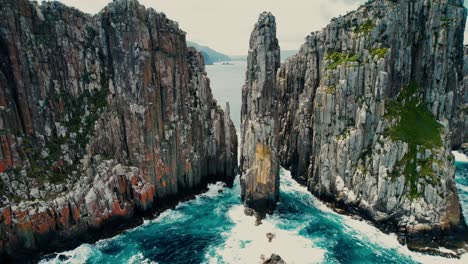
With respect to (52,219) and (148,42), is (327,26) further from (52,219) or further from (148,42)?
(52,219)

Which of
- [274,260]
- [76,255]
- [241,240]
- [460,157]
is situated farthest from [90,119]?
[460,157]

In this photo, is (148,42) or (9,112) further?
(148,42)

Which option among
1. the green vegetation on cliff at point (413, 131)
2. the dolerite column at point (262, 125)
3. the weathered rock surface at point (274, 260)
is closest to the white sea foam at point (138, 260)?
the weathered rock surface at point (274, 260)

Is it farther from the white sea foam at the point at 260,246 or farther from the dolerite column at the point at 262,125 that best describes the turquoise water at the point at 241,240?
the dolerite column at the point at 262,125

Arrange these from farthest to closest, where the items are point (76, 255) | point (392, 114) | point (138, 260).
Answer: point (392, 114) → point (76, 255) → point (138, 260)

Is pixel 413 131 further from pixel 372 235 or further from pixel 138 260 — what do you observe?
pixel 138 260

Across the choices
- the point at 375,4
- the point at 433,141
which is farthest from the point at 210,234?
the point at 375,4
